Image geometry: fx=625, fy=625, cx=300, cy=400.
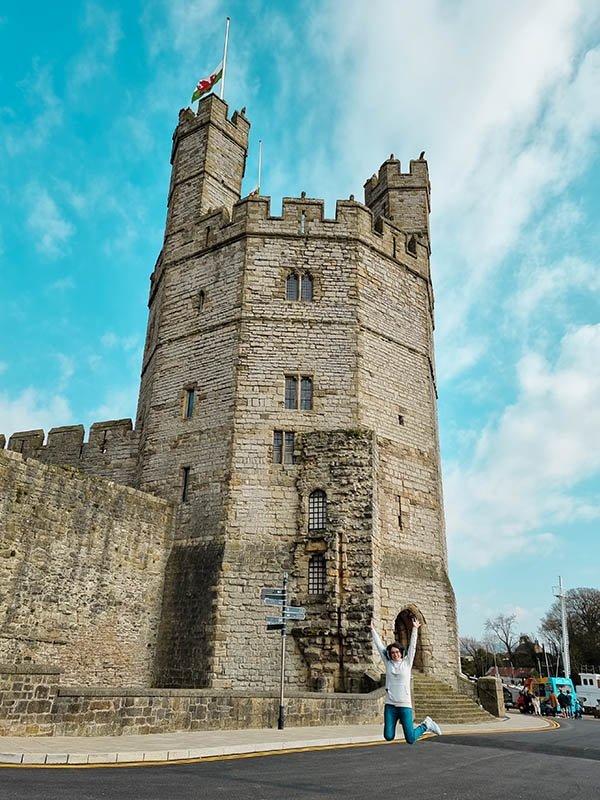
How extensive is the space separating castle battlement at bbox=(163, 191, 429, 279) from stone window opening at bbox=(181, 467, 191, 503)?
6914mm

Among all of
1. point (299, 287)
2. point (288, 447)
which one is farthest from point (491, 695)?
point (299, 287)

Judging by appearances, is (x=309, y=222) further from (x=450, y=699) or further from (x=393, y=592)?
(x=450, y=699)

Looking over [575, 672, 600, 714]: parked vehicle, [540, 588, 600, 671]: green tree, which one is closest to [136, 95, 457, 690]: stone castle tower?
[575, 672, 600, 714]: parked vehicle

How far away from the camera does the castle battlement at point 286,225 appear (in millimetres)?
18594

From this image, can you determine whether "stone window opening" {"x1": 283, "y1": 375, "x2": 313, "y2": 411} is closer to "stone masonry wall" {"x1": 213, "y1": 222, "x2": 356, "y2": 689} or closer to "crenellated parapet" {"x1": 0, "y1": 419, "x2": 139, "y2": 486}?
"stone masonry wall" {"x1": 213, "y1": 222, "x2": 356, "y2": 689}

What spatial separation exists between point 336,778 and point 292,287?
13.9 m

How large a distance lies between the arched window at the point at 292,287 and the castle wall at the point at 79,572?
6826 millimetres

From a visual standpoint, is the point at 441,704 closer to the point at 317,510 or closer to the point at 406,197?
the point at 317,510

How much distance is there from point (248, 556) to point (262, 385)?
451cm

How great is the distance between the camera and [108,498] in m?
15.0

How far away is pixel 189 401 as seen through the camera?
1755 centimetres

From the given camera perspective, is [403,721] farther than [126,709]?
No

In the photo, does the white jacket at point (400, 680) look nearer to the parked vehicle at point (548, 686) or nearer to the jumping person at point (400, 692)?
the jumping person at point (400, 692)

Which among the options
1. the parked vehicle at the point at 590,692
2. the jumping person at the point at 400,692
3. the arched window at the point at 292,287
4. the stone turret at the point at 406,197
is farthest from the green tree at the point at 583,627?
the jumping person at the point at 400,692
